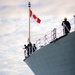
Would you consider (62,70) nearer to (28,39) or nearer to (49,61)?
(49,61)

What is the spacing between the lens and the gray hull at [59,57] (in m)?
13.8

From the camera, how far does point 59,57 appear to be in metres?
14.6

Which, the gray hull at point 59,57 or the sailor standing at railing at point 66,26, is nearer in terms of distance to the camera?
the gray hull at point 59,57

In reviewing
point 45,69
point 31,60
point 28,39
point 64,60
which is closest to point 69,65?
point 64,60

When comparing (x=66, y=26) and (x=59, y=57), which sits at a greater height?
(x=66, y=26)

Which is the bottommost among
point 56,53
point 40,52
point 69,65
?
point 69,65

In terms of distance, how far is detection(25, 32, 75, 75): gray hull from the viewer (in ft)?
45.2

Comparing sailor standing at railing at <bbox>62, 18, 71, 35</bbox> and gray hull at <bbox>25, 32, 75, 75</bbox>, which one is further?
sailor standing at railing at <bbox>62, 18, 71, 35</bbox>

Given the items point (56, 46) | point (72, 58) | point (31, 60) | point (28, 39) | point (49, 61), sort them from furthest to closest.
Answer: point (28, 39) < point (31, 60) < point (49, 61) < point (56, 46) < point (72, 58)

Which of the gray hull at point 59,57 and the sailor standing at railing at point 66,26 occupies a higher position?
the sailor standing at railing at point 66,26

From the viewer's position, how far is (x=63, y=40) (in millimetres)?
14125

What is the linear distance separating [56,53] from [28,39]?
314 inches

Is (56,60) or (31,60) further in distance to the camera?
(31,60)

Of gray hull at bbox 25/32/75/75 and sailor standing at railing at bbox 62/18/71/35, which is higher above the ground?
sailor standing at railing at bbox 62/18/71/35
